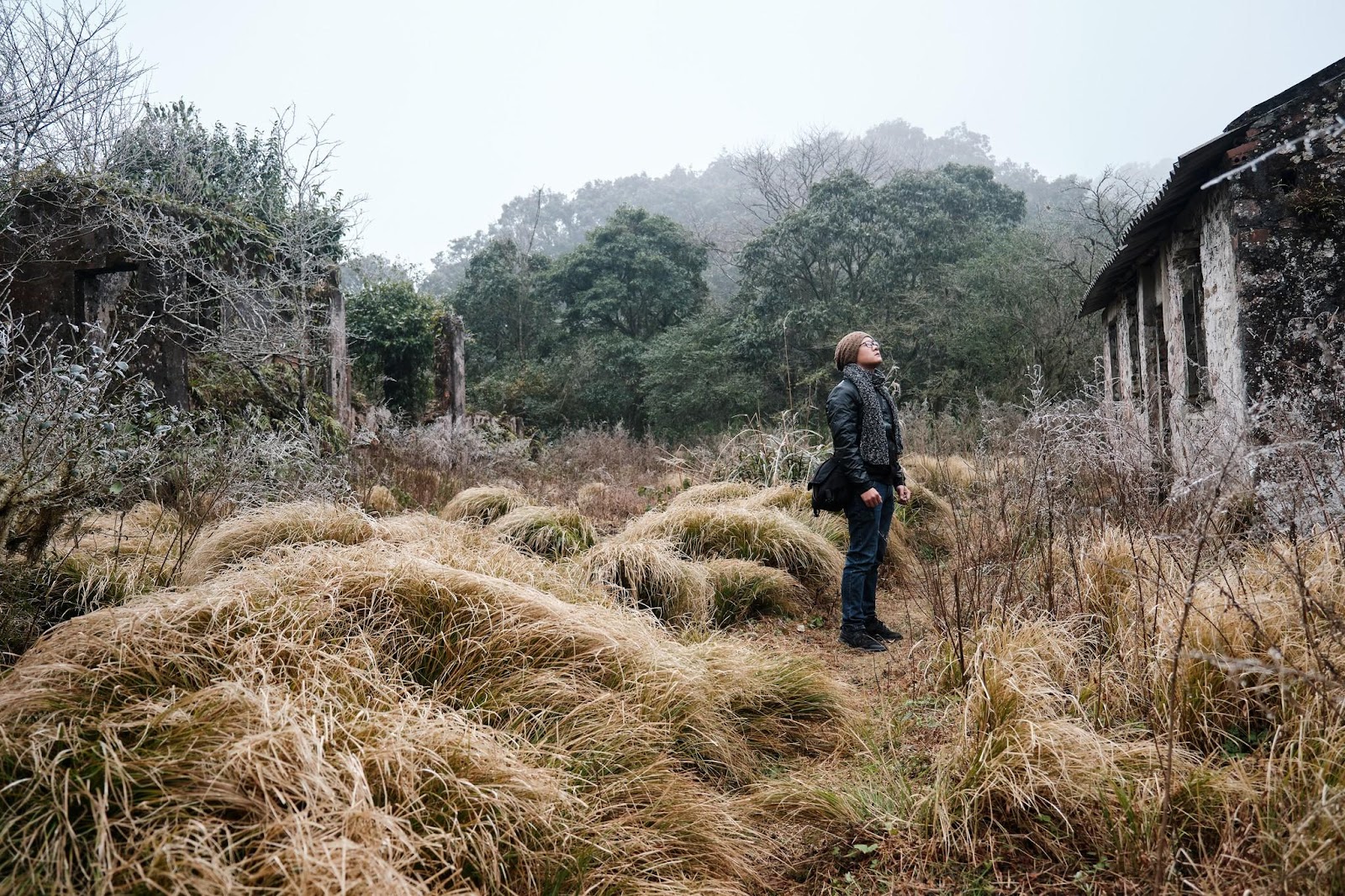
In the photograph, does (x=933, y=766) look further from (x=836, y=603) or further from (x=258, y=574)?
(x=836, y=603)

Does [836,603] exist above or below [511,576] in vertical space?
below

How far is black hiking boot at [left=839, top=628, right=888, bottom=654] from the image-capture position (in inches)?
172

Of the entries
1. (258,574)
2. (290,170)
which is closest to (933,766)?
(258,574)

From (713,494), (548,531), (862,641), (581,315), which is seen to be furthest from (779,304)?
(862,641)

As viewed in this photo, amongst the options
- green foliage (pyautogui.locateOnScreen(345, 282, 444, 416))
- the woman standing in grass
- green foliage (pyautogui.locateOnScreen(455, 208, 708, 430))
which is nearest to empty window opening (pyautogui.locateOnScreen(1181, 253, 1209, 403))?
the woman standing in grass

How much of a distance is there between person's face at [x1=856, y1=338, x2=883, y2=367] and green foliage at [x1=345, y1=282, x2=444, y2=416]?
520 inches

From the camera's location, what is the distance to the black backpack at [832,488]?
436 cm

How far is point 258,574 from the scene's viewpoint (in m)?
2.86

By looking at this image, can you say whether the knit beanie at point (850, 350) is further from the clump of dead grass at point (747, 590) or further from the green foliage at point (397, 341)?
the green foliage at point (397, 341)

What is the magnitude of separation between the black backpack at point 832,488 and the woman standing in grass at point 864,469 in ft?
0.15

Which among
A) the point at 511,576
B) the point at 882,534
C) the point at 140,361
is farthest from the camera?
the point at 140,361

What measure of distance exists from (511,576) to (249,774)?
6.31ft

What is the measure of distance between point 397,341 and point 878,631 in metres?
13.8

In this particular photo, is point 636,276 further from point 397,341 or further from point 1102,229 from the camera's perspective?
point 1102,229
